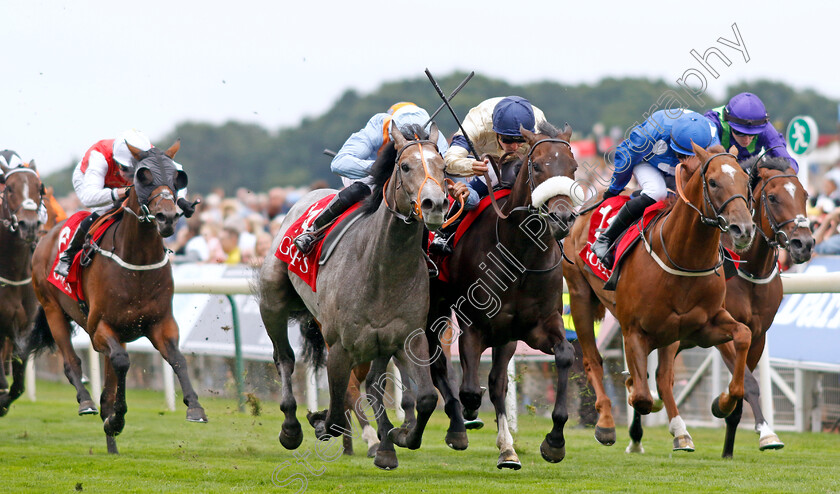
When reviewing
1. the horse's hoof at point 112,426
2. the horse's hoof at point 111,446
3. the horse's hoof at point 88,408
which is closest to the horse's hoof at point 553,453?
the horse's hoof at point 112,426

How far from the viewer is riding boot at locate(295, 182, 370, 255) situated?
20.7 ft

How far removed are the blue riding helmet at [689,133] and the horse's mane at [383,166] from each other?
6.18 feet

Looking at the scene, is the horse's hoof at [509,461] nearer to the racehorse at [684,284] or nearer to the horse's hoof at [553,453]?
the horse's hoof at [553,453]

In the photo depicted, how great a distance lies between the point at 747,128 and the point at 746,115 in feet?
0.33

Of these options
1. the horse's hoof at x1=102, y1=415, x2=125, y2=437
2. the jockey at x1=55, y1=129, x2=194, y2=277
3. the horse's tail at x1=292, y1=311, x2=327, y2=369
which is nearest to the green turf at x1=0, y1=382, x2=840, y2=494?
the horse's hoof at x1=102, y1=415, x2=125, y2=437

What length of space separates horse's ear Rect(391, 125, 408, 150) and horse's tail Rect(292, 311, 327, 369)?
2354mm

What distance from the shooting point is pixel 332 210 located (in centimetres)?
634

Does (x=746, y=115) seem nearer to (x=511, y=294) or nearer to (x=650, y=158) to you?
(x=650, y=158)

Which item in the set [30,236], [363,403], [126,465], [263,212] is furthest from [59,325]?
[263,212]

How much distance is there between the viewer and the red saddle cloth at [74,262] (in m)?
7.77

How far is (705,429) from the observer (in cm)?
927

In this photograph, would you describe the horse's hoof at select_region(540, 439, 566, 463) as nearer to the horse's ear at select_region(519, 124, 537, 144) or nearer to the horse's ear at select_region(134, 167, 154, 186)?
the horse's ear at select_region(519, 124, 537, 144)

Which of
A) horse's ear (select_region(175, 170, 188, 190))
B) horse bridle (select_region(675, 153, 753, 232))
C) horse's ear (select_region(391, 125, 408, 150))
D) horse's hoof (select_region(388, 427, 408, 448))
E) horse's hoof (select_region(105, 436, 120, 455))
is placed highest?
horse's ear (select_region(391, 125, 408, 150))

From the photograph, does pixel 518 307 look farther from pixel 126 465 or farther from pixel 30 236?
pixel 30 236
